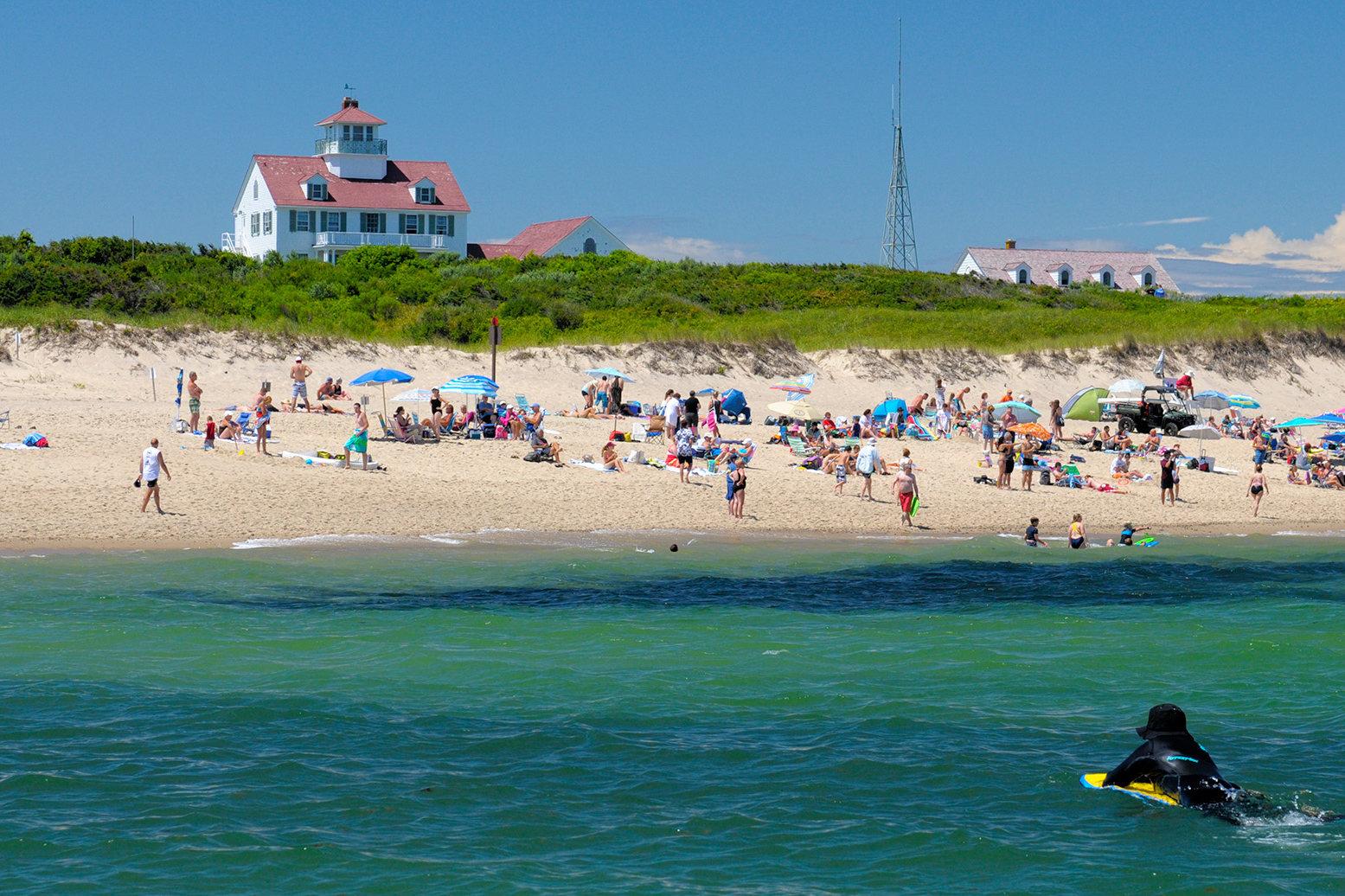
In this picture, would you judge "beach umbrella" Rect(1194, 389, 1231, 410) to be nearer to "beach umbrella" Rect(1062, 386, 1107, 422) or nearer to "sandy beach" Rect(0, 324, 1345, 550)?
"sandy beach" Rect(0, 324, 1345, 550)

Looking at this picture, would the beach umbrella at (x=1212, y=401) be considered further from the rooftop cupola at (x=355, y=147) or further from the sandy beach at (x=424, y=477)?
the rooftop cupola at (x=355, y=147)

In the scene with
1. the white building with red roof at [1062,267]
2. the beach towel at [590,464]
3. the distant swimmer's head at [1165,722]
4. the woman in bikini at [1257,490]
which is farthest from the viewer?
the white building with red roof at [1062,267]

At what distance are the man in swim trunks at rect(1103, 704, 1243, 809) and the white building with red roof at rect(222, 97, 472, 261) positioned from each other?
2082 inches

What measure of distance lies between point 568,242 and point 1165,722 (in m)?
61.1

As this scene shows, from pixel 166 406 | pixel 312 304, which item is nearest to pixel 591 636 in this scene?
pixel 166 406

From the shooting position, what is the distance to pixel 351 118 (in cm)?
6319

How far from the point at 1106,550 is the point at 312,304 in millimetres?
27356

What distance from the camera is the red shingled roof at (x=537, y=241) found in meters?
66.4

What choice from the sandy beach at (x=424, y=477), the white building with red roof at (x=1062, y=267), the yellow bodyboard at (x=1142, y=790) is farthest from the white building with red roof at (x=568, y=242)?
the yellow bodyboard at (x=1142, y=790)

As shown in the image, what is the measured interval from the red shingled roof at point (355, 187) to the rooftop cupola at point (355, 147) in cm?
49

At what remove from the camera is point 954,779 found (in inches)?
403

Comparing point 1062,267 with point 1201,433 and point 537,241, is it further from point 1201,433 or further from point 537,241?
point 1201,433

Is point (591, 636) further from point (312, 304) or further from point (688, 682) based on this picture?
point (312, 304)

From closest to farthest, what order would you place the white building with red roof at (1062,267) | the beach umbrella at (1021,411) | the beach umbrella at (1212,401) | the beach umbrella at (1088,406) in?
the beach umbrella at (1021,411) < the beach umbrella at (1212,401) < the beach umbrella at (1088,406) < the white building with red roof at (1062,267)
